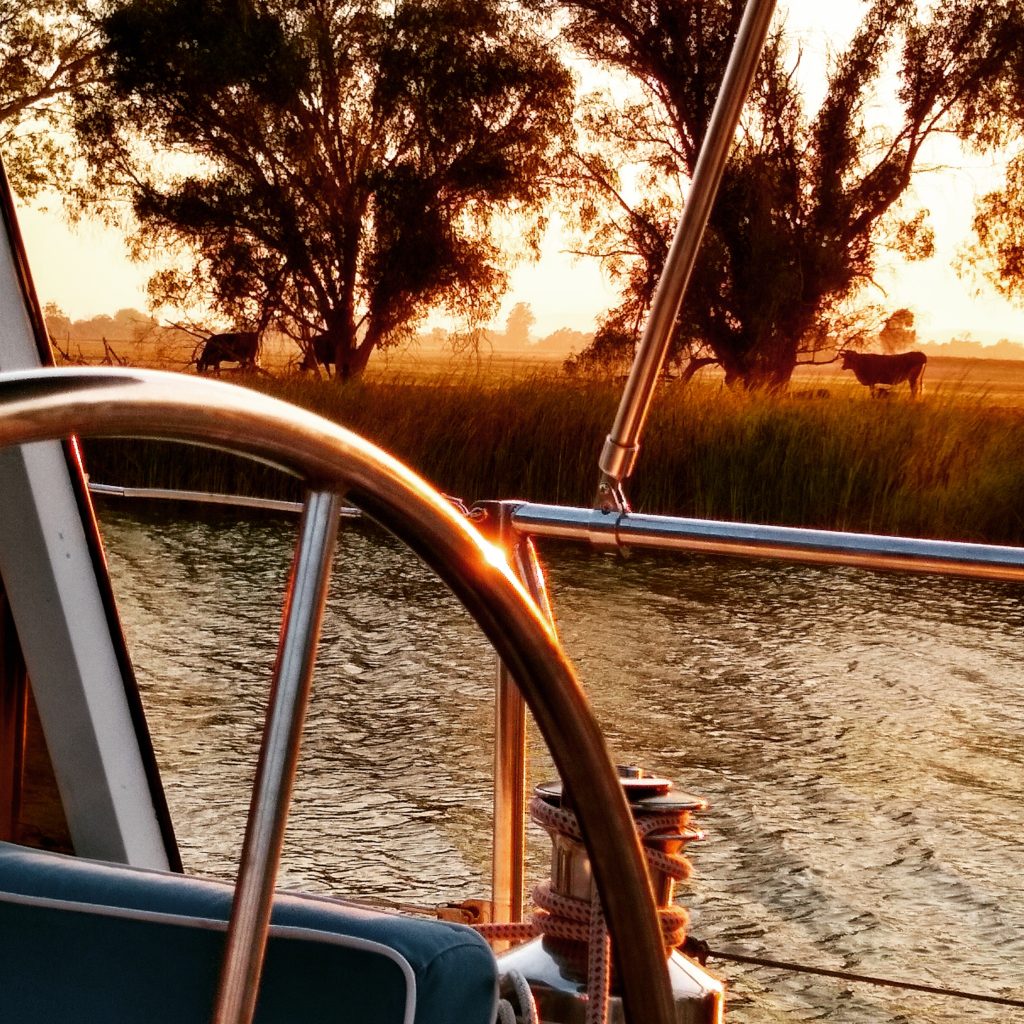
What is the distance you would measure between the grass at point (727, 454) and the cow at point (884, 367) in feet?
10.6

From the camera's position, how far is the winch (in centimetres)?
67

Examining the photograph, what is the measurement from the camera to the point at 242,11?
45.0 ft

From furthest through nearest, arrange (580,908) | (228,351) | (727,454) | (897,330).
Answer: (897,330)
(228,351)
(727,454)
(580,908)

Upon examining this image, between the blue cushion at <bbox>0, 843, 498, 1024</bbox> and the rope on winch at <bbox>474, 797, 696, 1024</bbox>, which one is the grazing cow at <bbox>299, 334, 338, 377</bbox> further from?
the blue cushion at <bbox>0, 843, 498, 1024</bbox>

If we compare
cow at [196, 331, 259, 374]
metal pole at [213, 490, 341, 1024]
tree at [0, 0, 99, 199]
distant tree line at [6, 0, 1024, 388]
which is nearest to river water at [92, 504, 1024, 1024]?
cow at [196, 331, 259, 374]

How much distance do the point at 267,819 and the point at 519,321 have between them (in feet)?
40.0

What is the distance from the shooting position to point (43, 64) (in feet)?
43.8

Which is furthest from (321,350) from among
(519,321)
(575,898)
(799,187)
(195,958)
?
(195,958)

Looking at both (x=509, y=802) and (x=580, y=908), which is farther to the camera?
(x=509, y=802)

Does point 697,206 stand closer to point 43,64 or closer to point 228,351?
point 228,351

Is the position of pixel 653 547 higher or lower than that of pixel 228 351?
lower

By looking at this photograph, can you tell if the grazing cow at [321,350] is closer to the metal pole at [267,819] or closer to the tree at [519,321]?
the tree at [519,321]

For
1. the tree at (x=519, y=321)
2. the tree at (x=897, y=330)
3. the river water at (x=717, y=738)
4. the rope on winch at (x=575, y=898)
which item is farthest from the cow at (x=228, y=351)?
the rope on winch at (x=575, y=898)

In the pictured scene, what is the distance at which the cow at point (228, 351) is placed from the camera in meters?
10.7
